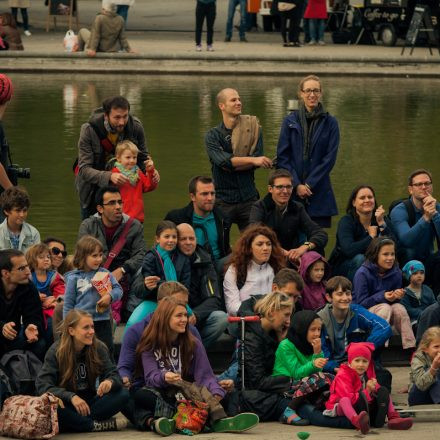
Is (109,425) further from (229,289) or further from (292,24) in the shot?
(292,24)

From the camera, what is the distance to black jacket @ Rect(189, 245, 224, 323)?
12.3 m

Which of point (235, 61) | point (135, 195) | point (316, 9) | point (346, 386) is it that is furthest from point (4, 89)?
point (316, 9)

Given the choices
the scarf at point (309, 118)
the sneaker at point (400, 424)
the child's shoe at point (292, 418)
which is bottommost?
the child's shoe at point (292, 418)

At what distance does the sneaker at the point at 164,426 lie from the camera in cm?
1055

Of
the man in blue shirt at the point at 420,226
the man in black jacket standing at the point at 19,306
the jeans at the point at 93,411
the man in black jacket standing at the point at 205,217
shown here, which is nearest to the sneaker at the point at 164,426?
the jeans at the point at 93,411

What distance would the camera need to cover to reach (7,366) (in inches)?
435

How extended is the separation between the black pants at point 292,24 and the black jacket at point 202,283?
2210cm

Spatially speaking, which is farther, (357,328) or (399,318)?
(399,318)

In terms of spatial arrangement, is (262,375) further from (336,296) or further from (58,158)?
(58,158)

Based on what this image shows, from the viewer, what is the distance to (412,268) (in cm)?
1248

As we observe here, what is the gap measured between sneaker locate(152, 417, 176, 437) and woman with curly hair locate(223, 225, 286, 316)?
188cm

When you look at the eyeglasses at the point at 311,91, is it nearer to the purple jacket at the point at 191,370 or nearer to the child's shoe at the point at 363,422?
the purple jacket at the point at 191,370

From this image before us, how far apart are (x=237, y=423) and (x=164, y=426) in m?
0.51

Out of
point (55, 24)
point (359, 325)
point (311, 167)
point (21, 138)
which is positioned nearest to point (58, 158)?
point (21, 138)
